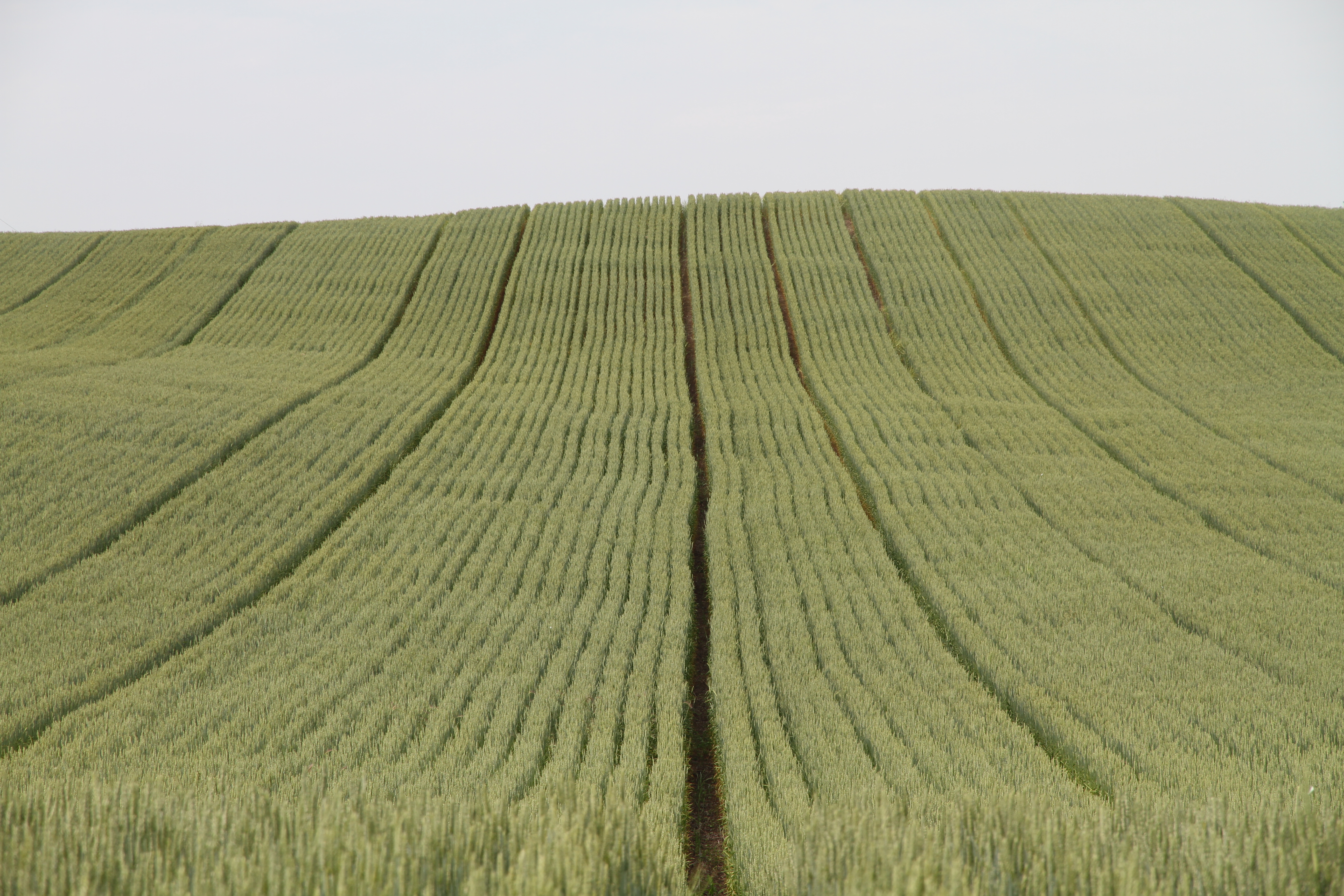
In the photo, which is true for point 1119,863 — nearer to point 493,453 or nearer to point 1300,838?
point 1300,838

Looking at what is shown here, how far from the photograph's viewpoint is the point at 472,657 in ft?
29.6

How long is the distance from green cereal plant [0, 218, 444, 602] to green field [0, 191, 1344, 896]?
4.8 inches

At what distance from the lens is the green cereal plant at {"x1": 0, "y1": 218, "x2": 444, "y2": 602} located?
12.4 meters

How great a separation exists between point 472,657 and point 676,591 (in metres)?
3.32

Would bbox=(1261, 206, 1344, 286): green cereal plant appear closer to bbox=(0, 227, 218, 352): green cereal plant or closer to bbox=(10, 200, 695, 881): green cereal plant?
bbox=(10, 200, 695, 881): green cereal plant

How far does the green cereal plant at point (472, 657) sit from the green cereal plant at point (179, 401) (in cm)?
108

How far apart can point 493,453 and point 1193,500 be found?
14056 mm

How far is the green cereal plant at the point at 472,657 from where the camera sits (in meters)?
6.24

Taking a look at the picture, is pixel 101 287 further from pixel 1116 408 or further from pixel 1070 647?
pixel 1116 408

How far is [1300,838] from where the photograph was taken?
398 centimetres

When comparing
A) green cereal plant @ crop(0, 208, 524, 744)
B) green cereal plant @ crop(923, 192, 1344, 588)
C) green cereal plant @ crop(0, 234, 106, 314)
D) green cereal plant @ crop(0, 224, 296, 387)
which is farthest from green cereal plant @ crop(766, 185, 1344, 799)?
green cereal plant @ crop(0, 234, 106, 314)

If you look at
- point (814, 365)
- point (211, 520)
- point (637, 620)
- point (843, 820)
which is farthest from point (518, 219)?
point (843, 820)

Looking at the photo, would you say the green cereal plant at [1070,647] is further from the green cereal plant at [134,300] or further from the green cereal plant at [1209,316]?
the green cereal plant at [134,300]

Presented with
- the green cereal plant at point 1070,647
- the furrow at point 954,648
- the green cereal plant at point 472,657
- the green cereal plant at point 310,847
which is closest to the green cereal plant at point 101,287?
the green cereal plant at point 472,657
